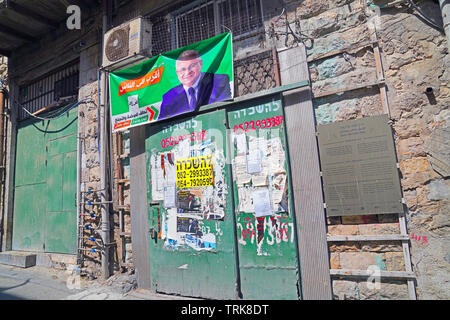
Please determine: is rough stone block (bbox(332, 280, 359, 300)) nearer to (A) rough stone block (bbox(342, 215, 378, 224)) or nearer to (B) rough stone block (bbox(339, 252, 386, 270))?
(B) rough stone block (bbox(339, 252, 386, 270))

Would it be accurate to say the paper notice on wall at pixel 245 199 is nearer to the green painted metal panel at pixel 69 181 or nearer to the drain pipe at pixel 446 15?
the drain pipe at pixel 446 15

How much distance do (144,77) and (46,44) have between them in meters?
3.93

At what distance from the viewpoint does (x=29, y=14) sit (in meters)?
6.59

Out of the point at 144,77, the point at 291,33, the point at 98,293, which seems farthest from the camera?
the point at 144,77

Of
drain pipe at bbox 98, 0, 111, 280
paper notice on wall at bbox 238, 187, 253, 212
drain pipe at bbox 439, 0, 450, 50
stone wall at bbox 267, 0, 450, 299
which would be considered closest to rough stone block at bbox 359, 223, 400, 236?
stone wall at bbox 267, 0, 450, 299

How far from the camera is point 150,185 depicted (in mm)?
5031

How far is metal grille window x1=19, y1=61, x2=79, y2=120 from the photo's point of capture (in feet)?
22.7

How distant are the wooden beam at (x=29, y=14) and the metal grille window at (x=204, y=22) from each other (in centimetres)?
300

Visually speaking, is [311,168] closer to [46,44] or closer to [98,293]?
[98,293]

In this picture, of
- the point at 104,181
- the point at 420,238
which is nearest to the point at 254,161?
the point at 420,238

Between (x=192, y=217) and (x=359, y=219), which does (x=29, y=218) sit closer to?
(x=192, y=217)

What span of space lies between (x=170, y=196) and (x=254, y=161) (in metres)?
1.57

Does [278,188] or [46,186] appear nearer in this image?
[278,188]
